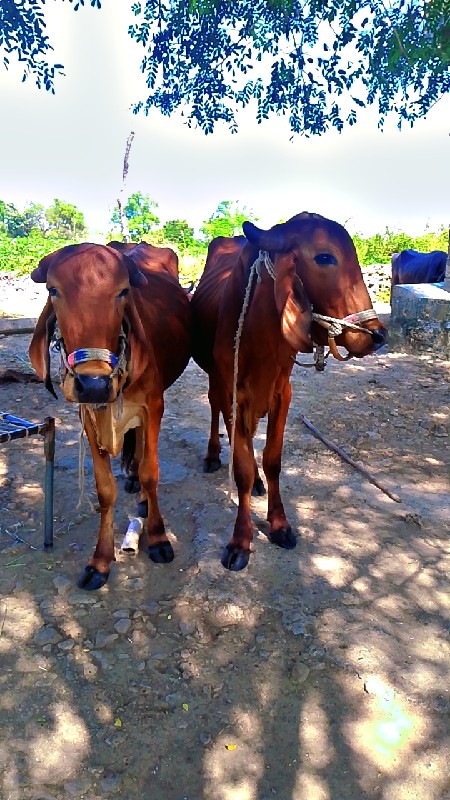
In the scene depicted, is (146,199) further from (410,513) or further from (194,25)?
(410,513)

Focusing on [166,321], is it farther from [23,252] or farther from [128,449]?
[23,252]

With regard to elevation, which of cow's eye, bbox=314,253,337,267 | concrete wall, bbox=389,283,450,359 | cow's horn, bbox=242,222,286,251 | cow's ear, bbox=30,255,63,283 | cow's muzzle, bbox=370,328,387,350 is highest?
cow's horn, bbox=242,222,286,251

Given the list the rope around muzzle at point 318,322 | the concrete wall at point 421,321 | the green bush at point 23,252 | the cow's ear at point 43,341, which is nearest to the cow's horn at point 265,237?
the rope around muzzle at point 318,322

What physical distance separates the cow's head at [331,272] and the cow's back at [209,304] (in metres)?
1.00

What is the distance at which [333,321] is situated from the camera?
241cm

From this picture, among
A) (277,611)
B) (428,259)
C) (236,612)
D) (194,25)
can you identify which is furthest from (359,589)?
(428,259)

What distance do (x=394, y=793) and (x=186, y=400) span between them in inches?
177

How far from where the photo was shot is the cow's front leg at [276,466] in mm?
3416

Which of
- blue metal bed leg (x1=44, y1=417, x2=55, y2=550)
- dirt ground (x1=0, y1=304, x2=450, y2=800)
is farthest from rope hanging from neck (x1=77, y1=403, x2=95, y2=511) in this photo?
dirt ground (x1=0, y1=304, x2=450, y2=800)

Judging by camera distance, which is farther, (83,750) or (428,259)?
→ (428,259)

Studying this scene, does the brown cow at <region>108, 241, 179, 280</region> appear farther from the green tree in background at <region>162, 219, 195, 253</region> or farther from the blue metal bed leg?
the green tree in background at <region>162, 219, 195, 253</region>

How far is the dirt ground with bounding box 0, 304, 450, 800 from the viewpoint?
209 centimetres

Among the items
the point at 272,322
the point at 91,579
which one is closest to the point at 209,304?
the point at 272,322

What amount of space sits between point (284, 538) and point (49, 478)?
1396 millimetres
